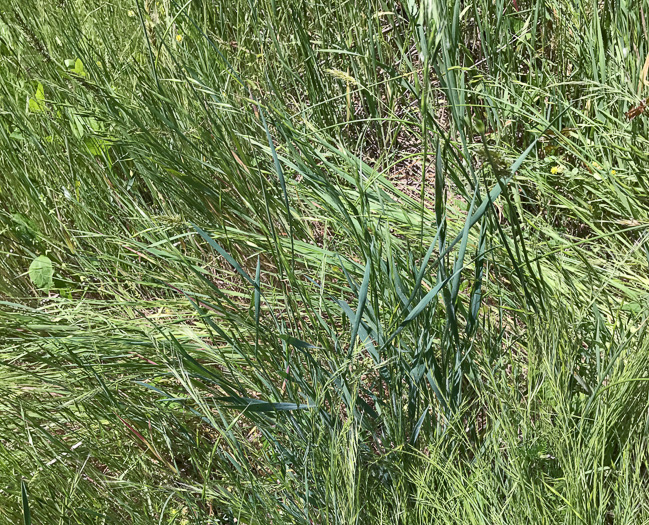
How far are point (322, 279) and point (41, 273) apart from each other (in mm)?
1120

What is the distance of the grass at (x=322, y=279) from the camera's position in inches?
38.3

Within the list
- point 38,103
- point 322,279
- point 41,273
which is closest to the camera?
point 322,279

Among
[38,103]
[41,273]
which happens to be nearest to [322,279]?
[41,273]

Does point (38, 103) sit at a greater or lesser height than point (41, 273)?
greater

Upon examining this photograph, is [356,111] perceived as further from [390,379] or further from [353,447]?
[353,447]

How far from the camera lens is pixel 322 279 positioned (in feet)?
3.54

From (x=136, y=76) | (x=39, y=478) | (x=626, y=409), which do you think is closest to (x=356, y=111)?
(x=136, y=76)

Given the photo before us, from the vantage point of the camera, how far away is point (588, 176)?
5.39ft

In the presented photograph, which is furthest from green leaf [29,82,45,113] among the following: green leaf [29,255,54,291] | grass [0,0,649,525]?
green leaf [29,255,54,291]

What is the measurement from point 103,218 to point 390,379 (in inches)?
46.8

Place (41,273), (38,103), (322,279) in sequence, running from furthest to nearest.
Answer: (38,103) → (41,273) → (322,279)

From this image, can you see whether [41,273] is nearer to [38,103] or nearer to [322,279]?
[38,103]

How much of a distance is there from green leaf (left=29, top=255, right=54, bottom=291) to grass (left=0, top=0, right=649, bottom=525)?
10mm

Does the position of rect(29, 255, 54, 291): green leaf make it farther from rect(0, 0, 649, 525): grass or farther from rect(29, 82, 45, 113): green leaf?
rect(29, 82, 45, 113): green leaf
